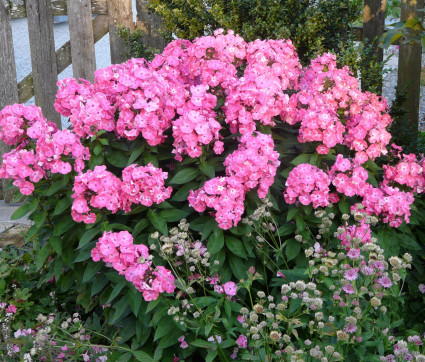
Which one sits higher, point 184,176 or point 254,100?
point 254,100

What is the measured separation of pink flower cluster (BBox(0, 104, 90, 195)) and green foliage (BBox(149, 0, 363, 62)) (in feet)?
7.31

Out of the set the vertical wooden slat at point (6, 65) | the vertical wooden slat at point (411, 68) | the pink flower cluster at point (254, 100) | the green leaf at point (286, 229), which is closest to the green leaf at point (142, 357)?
the green leaf at point (286, 229)

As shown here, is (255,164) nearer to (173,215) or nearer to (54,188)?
(173,215)

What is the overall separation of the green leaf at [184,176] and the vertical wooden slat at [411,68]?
2.47 meters

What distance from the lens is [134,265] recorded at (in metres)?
2.45

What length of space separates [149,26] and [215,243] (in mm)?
3321

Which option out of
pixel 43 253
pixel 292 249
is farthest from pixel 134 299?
pixel 292 249

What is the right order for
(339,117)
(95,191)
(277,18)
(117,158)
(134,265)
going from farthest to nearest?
(277,18), (339,117), (117,158), (95,191), (134,265)

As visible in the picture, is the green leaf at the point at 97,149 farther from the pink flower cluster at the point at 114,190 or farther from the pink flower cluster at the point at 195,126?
the pink flower cluster at the point at 195,126

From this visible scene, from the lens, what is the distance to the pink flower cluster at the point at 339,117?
2.91 meters

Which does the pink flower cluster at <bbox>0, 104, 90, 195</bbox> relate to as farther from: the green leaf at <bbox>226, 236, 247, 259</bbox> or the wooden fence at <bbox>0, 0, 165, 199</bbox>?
the wooden fence at <bbox>0, 0, 165, 199</bbox>

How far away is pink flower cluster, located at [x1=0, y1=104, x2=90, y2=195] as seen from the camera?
8.90 ft

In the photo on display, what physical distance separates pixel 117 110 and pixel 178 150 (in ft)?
2.08

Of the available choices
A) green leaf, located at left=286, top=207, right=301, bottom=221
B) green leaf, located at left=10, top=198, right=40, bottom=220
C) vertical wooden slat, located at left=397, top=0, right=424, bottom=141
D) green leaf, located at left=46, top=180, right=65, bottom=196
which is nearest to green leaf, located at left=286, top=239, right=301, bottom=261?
green leaf, located at left=286, top=207, right=301, bottom=221
